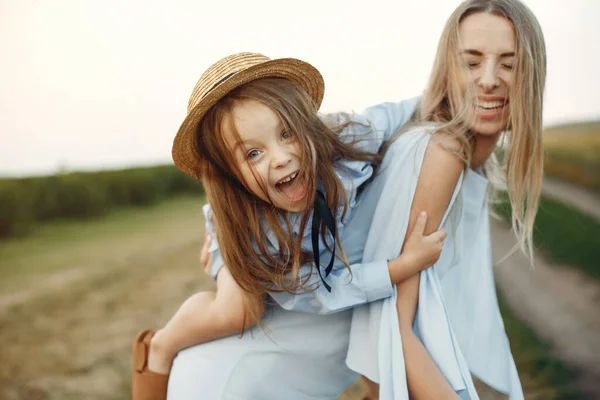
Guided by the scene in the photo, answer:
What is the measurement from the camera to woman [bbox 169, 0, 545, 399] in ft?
7.02

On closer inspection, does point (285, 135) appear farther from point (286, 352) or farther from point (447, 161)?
point (286, 352)

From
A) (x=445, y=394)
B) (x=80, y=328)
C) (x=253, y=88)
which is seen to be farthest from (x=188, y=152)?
(x=80, y=328)

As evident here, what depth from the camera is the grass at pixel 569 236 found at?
547cm

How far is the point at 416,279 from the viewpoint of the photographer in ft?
7.17

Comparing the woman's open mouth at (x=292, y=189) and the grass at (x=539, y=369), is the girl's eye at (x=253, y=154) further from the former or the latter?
the grass at (x=539, y=369)

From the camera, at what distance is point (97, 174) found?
8.09 meters

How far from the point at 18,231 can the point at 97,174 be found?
119 cm

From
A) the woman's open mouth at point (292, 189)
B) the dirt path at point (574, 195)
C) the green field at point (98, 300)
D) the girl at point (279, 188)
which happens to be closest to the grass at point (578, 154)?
the dirt path at point (574, 195)

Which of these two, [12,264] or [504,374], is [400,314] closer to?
[504,374]

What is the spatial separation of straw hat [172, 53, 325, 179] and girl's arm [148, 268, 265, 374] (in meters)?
0.46

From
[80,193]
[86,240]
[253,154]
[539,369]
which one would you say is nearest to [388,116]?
[253,154]

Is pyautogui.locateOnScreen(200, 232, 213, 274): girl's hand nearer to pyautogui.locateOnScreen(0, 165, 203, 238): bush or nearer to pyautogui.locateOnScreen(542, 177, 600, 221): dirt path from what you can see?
pyautogui.locateOnScreen(542, 177, 600, 221): dirt path

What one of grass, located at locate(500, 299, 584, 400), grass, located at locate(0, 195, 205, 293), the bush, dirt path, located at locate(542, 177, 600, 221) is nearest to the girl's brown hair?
grass, located at locate(500, 299, 584, 400)

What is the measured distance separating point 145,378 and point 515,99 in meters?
1.69
